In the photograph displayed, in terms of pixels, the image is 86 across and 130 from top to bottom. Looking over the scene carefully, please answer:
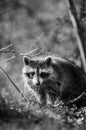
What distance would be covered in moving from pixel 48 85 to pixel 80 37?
1614 mm

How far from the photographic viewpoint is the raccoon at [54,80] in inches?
372

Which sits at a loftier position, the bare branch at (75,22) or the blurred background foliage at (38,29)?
the bare branch at (75,22)

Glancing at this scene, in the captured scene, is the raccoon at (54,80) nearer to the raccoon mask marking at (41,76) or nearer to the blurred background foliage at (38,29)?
the raccoon mask marking at (41,76)

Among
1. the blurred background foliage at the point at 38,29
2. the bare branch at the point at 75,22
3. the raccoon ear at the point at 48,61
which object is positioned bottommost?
the blurred background foliage at the point at 38,29

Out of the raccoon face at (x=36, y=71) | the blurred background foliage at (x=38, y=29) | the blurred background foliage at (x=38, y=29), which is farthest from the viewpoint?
the blurred background foliage at (x=38, y=29)

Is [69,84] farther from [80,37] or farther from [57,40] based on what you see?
[57,40]

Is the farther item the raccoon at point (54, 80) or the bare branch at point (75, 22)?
the bare branch at point (75, 22)

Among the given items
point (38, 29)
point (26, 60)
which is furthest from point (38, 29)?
point (26, 60)

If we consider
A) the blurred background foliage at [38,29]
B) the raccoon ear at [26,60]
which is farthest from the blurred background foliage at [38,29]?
the raccoon ear at [26,60]

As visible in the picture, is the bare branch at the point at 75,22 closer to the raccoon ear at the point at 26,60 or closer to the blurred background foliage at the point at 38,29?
the raccoon ear at the point at 26,60

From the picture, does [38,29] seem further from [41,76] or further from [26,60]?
[41,76]

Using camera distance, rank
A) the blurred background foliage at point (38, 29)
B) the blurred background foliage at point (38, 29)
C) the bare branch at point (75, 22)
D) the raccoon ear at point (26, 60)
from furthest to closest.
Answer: the blurred background foliage at point (38, 29), the blurred background foliage at point (38, 29), the raccoon ear at point (26, 60), the bare branch at point (75, 22)

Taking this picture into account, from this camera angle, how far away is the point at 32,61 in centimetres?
990

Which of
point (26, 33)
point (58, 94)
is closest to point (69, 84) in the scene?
point (58, 94)
